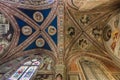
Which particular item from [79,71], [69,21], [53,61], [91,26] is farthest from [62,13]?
[79,71]

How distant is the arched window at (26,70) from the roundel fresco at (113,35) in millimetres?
3199

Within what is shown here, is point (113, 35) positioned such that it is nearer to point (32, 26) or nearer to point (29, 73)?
point (32, 26)

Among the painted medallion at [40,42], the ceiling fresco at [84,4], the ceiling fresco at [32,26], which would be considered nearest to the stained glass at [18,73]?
the ceiling fresco at [32,26]

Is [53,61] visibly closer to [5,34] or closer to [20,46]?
[20,46]

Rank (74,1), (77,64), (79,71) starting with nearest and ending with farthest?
(79,71)
(77,64)
(74,1)

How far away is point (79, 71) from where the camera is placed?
959cm

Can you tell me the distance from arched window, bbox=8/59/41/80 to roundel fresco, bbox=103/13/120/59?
3.20m

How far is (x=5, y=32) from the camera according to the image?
1106cm

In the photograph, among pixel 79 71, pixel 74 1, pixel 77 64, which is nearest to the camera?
pixel 79 71

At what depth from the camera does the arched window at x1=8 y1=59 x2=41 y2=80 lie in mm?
9020

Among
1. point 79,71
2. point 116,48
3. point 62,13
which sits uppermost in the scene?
point 62,13

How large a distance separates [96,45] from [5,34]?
411 centimetres

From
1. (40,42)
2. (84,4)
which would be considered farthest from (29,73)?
(84,4)

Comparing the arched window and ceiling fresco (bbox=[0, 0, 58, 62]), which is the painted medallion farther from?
the arched window
